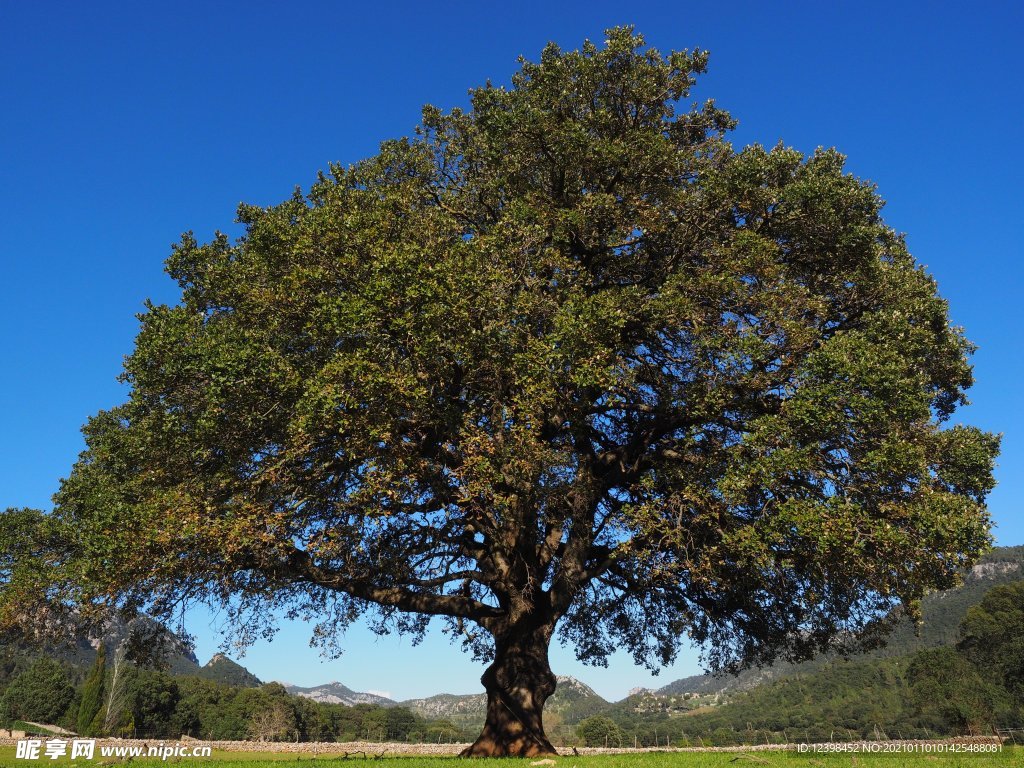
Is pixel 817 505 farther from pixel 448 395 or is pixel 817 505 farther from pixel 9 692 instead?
pixel 9 692

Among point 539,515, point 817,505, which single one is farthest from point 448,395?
point 817,505

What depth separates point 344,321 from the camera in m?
14.6

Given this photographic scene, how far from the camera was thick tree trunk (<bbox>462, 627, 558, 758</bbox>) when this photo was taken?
1778 centimetres

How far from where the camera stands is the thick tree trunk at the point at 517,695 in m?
17.8

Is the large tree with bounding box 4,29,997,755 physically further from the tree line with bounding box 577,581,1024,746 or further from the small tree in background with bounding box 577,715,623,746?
the small tree in background with bounding box 577,715,623,746

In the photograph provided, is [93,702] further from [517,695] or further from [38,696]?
[517,695]

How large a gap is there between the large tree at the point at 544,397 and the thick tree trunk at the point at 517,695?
0.27ft

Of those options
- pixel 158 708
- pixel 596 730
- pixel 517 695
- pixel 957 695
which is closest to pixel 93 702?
pixel 158 708

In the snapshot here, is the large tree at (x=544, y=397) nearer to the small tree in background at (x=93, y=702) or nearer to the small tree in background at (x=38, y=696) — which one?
the small tree in background at (x=93, y=702)

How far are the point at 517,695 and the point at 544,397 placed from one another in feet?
30.5

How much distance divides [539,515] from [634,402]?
4.91 metres

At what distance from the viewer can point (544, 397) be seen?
48.1ft

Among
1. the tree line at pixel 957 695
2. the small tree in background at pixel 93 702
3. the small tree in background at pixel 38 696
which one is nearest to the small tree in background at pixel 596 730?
the tree line at pixel 957 695

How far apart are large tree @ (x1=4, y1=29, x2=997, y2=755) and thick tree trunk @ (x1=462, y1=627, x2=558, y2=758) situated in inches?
3.3
